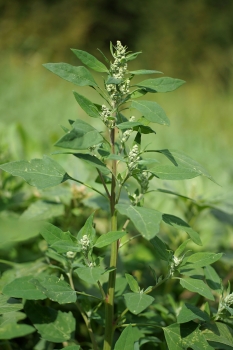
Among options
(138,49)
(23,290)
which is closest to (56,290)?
(23,290)

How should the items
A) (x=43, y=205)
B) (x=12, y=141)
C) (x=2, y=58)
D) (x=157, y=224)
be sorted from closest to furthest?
(x=157, y=224), (x=43, y=205), (x=12, y=141), (x=2, y=58)

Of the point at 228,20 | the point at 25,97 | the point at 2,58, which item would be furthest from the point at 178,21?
the point at 25,97

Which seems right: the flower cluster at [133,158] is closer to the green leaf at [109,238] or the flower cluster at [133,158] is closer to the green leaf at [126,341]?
the green leaf at [109,238]

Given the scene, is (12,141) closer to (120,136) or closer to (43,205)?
(43,205)

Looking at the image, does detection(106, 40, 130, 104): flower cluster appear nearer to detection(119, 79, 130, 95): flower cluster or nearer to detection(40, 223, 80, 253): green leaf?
detection(119, 79, 130, 95): flower cluster

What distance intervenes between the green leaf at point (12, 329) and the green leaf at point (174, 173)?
296 millimetres

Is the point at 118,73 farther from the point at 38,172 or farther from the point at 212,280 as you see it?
Result: the point at 212,280

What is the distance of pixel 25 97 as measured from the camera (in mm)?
3619

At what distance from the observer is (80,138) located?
21.7 inches

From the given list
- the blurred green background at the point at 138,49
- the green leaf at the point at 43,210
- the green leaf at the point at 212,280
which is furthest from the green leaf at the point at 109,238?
the blurred green background at the point at 138,49

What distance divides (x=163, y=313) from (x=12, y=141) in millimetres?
868

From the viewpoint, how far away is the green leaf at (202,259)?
64 cm

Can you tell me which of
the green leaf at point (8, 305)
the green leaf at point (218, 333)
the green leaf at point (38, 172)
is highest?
the green leaf at point (38, 172)

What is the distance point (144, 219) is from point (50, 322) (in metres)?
0.31
